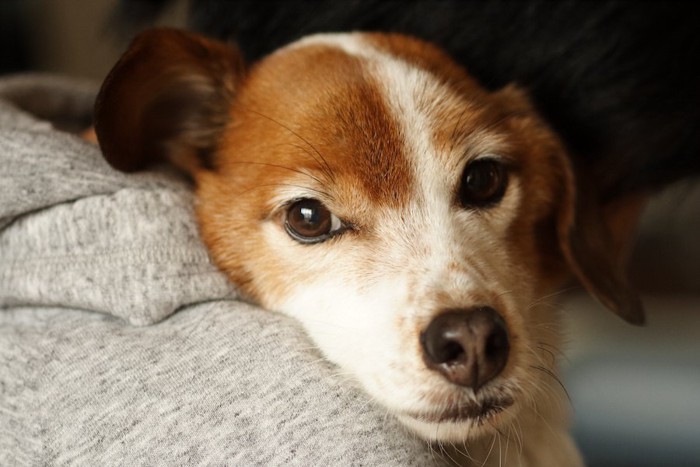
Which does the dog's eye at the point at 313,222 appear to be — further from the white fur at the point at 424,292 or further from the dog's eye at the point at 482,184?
the dog's eye at the point at 482,184

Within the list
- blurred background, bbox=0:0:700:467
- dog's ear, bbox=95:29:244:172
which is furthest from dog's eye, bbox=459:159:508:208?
blurred background, bbox=0:0:700:467

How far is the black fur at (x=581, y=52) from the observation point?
41.5 inches

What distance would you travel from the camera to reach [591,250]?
3.52 feet

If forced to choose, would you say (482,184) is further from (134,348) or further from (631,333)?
(631,333)

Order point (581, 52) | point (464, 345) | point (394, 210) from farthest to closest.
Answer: point (581, 52) → point (394, 210) → point (464, 345)

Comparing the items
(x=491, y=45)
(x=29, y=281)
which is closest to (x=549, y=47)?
(x=491, y=45)

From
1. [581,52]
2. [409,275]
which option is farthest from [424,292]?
[581,52]

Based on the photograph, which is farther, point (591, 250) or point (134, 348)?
point (591, 250)

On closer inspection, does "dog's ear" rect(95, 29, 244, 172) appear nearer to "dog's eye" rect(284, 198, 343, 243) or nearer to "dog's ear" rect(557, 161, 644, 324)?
"dog's eye" rect(284, 198, 343, 243)

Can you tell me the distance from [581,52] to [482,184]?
27 cm

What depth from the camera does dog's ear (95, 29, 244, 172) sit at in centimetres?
93

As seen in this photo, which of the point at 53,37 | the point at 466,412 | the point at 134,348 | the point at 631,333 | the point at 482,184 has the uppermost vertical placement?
the point at 482,184

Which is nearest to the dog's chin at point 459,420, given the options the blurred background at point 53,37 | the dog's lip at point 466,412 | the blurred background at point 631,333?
the dog's lip at point 466,412

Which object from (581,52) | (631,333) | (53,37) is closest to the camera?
(581,52)
